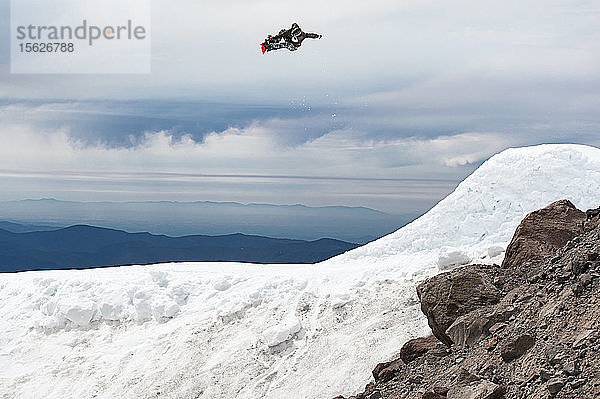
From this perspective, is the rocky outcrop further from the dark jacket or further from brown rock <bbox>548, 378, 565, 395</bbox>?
the dark jacket

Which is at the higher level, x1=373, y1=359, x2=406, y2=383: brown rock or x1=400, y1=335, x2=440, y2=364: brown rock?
x1=400, y1=335, x2=440, y2=364: brown rock

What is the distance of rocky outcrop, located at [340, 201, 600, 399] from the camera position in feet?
22.8

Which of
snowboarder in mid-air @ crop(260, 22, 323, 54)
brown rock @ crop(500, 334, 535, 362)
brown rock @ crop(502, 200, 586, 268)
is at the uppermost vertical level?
snowboarder in mid-air @ crop(260, 22, 323, 54)

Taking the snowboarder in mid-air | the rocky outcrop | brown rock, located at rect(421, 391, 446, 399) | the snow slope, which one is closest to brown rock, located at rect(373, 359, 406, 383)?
the rocky outcrop

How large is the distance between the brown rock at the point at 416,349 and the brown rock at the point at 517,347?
7.32 ft

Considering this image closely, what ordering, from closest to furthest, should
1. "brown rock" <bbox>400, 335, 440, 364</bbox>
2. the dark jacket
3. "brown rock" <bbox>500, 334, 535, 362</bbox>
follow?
"brown rock" <bbox>500, 334, 535, 362</bbox> < "brown rock" <bbox>400, 335, 440, 364</bbox> < the dark jacket

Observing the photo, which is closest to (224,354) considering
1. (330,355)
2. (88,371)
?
(330,355)

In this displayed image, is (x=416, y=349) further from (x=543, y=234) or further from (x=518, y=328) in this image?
(x=543, y=234)

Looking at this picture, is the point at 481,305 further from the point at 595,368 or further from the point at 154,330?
the point at 154,330

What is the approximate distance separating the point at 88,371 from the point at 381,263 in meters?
6.88

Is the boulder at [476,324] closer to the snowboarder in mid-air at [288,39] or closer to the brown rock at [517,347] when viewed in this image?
the brown rock at [517,347]

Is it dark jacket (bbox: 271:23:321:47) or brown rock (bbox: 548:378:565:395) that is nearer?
brown rock (bbox: 548:378:565:395)

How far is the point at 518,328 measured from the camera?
8023mm

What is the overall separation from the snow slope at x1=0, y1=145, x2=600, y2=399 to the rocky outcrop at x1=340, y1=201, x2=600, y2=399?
2816 mm
